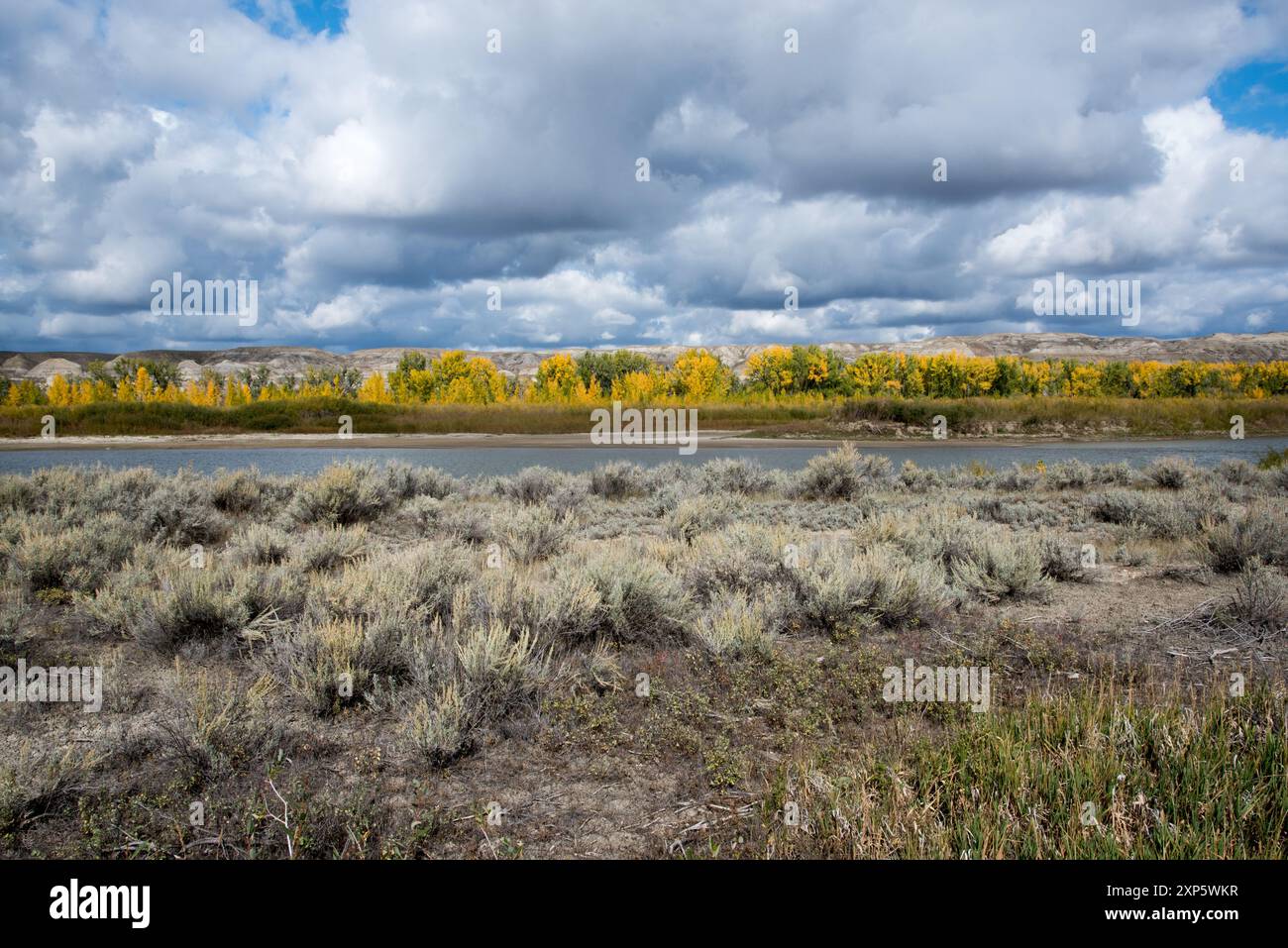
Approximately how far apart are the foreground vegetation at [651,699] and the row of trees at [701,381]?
252 ft

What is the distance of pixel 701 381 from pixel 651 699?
8774 cm

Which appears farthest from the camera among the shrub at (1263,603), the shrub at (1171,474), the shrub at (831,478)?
the shrub at (1171,474)

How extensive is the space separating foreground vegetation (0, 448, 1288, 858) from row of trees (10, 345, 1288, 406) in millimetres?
76805

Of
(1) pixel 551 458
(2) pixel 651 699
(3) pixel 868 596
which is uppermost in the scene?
(1) pixel 551 458

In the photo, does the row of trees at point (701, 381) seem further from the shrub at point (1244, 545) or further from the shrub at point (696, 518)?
the shrub at point (1244, 545)

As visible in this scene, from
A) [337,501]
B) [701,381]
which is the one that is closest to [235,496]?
[337,501]

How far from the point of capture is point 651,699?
16.7ft

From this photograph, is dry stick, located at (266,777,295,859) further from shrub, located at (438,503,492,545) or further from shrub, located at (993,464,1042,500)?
shrub, located at (993,464,1042,500)

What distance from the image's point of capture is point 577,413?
74438 millimetres

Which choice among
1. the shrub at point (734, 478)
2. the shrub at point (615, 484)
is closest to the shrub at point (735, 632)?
the shrub at point (734, 478)

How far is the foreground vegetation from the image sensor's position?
11.3 feet

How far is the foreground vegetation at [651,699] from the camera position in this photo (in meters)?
3.45

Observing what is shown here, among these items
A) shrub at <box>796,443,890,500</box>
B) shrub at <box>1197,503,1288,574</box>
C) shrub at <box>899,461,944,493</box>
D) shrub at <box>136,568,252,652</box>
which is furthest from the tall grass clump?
shrub at <box>899,461,944,493</box>

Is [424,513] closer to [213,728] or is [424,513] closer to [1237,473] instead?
[213,728]
